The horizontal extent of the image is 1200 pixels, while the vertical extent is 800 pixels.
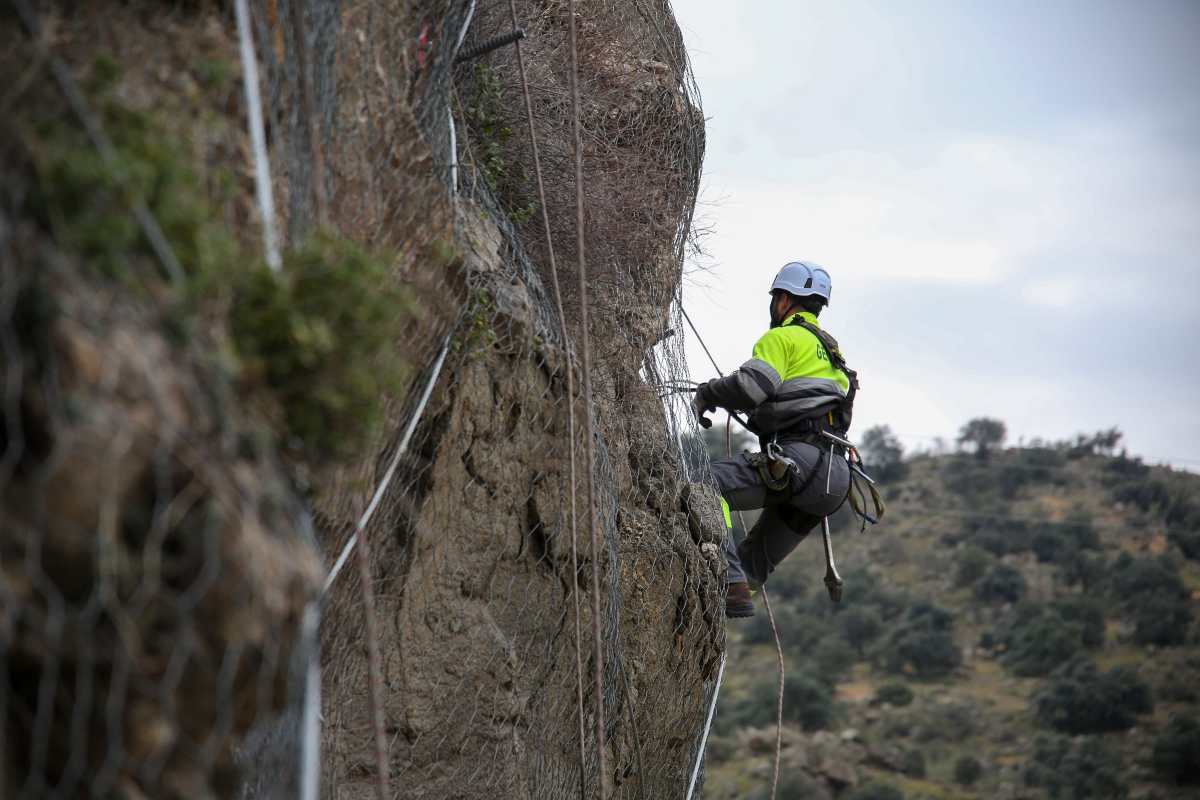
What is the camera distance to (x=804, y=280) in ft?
22.9

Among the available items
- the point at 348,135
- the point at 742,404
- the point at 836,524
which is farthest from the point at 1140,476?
the point at 348,135

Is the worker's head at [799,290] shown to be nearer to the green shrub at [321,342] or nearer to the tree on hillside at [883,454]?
the green shrub at [321,342]

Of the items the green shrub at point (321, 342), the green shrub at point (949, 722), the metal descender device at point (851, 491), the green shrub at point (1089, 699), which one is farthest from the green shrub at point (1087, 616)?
the green shrub at point (321, 342)

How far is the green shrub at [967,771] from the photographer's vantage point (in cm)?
2662

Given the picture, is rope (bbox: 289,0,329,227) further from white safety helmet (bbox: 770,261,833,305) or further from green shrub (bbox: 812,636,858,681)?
green shrub (bbox: 812,636,858,681)

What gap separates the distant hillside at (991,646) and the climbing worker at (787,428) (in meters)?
20.6

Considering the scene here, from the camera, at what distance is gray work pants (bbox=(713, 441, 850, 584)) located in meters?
6.47

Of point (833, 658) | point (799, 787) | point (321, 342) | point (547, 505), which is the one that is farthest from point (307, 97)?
point (833, 658)

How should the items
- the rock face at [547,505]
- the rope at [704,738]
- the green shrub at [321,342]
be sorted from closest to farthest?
the green shrub at [321,342] → the rock face at [547,505] → the rope at [704,738]

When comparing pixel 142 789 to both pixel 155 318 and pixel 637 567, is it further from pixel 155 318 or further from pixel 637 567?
pixel 637 567

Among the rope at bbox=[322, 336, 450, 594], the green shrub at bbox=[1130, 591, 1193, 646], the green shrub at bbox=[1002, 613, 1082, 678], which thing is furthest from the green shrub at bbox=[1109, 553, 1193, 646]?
the rope at bbox=[322, 336, 450, 594]

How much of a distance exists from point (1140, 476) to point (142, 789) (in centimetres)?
4307

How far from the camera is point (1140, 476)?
1599 inches

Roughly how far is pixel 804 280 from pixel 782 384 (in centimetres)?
81
